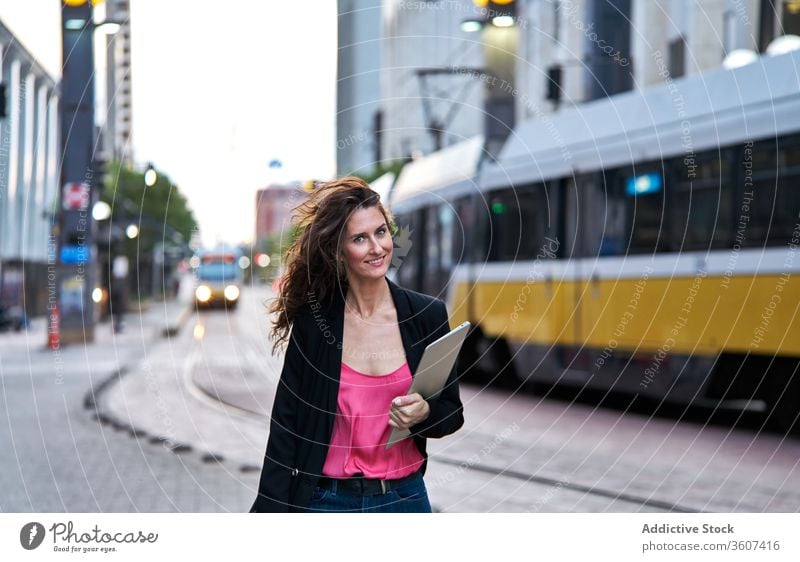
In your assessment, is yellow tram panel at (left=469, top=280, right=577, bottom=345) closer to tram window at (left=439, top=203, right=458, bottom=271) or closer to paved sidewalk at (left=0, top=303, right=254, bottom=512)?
tram window at (left=439, top=203, right=458, bottom=271)

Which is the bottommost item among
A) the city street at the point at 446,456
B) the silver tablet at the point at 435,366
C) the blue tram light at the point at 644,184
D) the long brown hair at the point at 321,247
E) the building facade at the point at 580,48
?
the city street at the point at 446,456

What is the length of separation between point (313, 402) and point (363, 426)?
6.2 inches

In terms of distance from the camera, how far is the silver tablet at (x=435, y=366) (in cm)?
391

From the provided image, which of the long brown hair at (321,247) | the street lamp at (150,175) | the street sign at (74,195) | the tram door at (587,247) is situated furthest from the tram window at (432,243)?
the long brown hair at (321,247)

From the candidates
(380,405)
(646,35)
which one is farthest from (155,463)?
(646,35)

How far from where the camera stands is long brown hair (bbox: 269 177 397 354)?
4.20 metres

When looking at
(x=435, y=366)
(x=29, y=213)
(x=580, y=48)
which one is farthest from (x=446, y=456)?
(x=29, y=213)

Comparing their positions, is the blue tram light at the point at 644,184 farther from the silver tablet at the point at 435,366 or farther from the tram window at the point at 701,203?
the silver tablet at the point at 435,366

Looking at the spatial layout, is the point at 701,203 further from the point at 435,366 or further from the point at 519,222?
the point at 435,366

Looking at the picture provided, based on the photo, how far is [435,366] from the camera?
3973 millimetres

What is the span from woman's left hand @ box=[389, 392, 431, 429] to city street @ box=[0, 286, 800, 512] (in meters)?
1.47

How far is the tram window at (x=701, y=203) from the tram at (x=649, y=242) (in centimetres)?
2

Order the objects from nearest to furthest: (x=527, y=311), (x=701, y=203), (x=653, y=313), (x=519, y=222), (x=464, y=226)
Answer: (x=701, y=203) < (x=653, y=313) < (x=519, y=222) < (x=527, y=311) < (x=464, y=226)

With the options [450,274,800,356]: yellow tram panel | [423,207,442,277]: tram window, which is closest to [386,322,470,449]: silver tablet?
[450,274,800,356]: yellow tram panel
